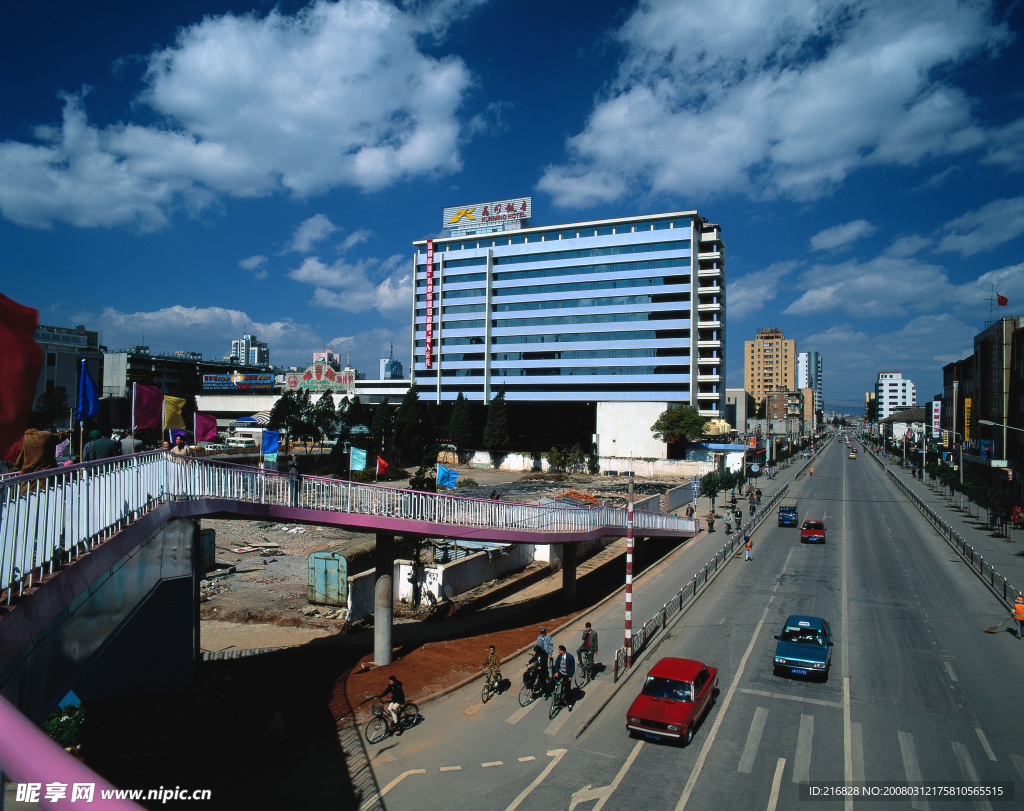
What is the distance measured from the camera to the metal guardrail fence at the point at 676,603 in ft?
59.0

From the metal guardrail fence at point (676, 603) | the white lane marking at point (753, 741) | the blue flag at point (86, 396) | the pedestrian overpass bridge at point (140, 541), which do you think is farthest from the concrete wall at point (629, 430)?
the blue flag at point (86, 396)

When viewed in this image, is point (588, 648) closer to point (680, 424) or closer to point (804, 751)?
point (804, 751)

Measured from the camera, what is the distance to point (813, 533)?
36.2 meters

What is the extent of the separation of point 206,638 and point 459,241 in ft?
274

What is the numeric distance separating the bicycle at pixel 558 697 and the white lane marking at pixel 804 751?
522 cm

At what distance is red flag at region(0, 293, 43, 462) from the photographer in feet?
18.0

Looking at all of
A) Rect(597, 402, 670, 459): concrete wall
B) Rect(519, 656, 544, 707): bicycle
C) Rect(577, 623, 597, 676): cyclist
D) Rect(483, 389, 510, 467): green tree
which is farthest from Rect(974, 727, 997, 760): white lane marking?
Rect(483, 389, 510, 467): green tree

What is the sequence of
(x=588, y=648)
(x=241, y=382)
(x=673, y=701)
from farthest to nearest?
(x=241, y=382) → (x=588, y=648) → (x=673, y=701)

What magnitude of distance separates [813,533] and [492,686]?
1058 inches

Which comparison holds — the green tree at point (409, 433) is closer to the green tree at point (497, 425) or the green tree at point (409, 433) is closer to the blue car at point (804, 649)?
the green tree at point (497, 425)

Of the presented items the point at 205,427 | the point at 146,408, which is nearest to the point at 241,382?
the point at 205,427

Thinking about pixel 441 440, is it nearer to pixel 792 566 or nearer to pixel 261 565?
pixel 261 565

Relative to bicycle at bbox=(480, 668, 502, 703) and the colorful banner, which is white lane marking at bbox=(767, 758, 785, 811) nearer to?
bicycle at bbox=(480, 668, 502, 703)

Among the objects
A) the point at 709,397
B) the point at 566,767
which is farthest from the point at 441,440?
the point at 566,767
